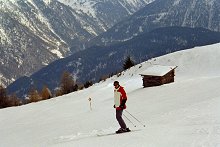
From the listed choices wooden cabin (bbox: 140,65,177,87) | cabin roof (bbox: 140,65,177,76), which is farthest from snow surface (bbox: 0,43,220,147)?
wooden cabin (bbox: 140,65,177,87)

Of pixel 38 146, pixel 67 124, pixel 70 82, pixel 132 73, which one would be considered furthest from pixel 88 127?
pixel 70 82

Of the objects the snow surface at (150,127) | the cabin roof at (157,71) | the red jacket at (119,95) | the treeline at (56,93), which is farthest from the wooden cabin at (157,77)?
the red jacket at (119,95)

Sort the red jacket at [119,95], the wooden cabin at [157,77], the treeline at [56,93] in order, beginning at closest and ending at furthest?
the red jacket at [119,95], the wooden cabin at [157,77], the treeline at [56,93]

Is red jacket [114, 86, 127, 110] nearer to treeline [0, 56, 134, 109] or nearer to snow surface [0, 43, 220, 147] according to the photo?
snow surface [0, 43, 220, 147]

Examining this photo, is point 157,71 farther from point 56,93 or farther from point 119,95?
point 56,93

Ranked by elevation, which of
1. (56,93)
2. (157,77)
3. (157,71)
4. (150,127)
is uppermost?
(157,71)

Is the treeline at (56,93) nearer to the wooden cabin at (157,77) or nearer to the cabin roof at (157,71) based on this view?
the cabin roof at (157,71)

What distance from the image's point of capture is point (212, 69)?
61.3 m

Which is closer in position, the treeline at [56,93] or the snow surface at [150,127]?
the snow surface at [150,127]

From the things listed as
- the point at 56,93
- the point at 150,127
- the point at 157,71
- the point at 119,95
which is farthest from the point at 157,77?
the point at 56,93

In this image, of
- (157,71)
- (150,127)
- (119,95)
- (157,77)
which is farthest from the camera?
(157,71)

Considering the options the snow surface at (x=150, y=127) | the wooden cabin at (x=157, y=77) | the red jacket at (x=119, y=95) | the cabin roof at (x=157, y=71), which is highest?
the cabin roof at (x=157, y=71)

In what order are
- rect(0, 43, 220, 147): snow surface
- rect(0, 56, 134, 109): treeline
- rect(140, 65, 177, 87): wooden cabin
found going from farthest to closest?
rect(0, 56, 134, 109): treeline < rect(140, 65, 177, 87): wooden cabin < rect(0, 43, 220, 147): snow surface

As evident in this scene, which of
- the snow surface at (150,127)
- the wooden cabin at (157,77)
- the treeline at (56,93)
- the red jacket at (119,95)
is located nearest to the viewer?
the snow surface at (150,127)
